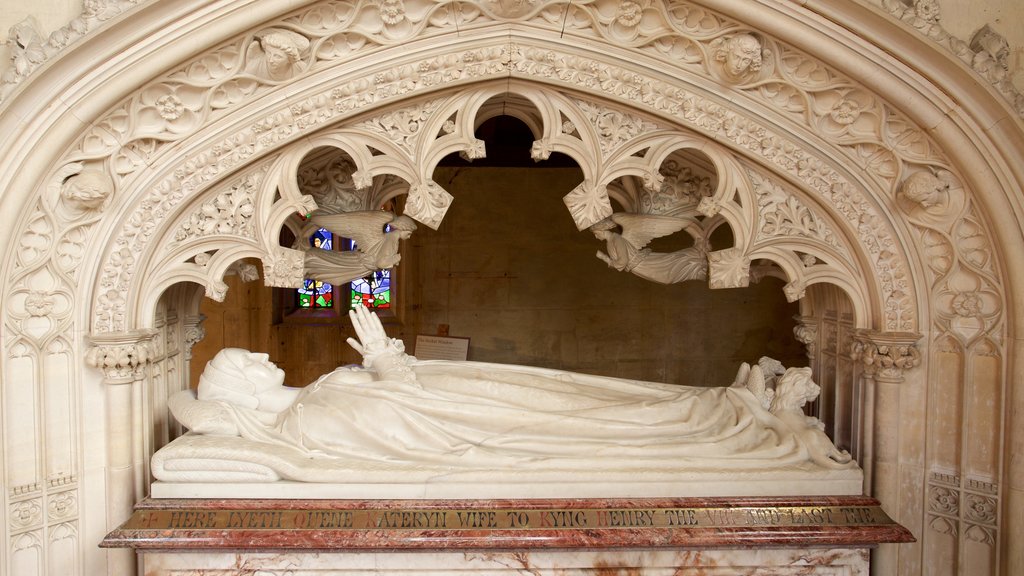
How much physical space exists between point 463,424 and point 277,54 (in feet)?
6.15

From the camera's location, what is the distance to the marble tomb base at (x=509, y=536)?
317 centimetres

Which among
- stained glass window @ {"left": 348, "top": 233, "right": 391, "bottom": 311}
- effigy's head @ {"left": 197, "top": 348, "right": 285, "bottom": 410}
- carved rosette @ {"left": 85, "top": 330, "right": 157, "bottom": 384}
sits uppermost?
stained glass window @ {"left": 348, "top": 233, "right": 391, "bottom": 311}

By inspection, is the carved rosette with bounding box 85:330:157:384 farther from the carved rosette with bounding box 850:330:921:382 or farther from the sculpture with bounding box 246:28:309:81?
the carved rosette with bounding box 850:330:921:382

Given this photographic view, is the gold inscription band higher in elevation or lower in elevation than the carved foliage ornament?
lower

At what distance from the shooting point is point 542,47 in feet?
11.6

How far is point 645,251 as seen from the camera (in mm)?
4031

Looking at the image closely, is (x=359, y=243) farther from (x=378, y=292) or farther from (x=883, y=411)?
(x=378, y=292)

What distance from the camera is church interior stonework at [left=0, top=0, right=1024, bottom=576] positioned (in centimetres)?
323

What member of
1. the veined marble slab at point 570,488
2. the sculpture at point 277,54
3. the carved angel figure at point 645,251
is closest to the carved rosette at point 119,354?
the veined marble slab at point 570,488

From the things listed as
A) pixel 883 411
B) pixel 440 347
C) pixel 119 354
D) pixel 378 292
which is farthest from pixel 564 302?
pixel 119 354

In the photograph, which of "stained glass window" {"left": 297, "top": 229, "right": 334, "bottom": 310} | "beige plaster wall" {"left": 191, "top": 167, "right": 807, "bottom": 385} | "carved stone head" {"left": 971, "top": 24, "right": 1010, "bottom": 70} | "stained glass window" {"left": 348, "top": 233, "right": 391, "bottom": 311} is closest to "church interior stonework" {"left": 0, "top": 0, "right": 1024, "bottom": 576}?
"carved stone head" {"left": 971, "top": 24, "right": 1010, "bottom": 70}

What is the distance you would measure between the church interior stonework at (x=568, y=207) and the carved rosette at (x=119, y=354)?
0.01 m

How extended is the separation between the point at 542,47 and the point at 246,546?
256 cm

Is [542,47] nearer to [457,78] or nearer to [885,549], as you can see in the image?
[457,78]
